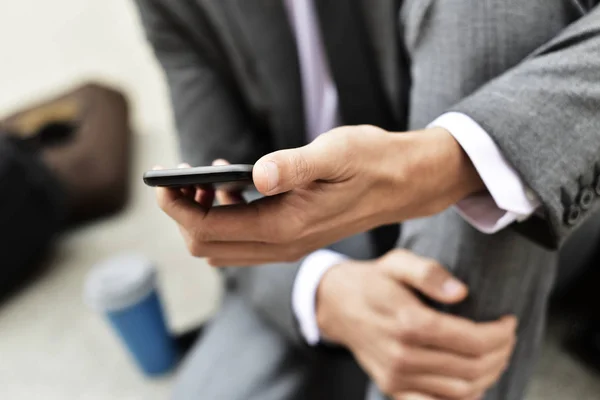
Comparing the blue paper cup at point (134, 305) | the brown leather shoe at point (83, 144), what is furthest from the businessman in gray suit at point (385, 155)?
the brown leather shoe at point (83, 144)

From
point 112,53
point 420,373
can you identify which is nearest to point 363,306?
point 420,373

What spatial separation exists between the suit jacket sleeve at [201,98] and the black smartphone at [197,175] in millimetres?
415

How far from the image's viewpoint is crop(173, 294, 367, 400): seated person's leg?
0.72m

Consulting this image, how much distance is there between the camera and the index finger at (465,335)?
54 cm

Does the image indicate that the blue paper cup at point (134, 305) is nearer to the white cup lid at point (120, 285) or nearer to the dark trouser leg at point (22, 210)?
the white cup lid at point (120, 285)

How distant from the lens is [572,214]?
412mm

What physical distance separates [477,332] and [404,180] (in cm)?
23

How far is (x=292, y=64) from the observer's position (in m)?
0.66

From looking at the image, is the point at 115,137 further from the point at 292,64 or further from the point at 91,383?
the point at 292,64

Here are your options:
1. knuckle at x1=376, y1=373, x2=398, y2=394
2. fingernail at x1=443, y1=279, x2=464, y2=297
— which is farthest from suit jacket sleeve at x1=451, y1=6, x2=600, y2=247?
knuckle at x1=376, y1=373, x2=398, y2=394

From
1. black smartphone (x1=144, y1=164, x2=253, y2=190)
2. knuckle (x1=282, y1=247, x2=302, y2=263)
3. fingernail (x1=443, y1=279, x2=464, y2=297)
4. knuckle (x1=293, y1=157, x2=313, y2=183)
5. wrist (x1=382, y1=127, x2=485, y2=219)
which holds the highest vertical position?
black smartphone (x1=144, y1=164, x2=253, y2=190)

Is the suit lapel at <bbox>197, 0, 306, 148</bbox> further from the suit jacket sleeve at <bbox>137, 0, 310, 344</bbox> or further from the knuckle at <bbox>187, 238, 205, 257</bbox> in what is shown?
the knuckle at <bbox>187, 238, 205, 257</bbox>

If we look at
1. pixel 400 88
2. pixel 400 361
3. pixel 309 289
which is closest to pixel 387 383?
pixel 400 361

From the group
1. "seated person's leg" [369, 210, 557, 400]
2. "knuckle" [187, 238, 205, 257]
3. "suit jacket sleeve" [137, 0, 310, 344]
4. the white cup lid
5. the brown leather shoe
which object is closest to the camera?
"knuckle" [187, 238, 205, 257]
